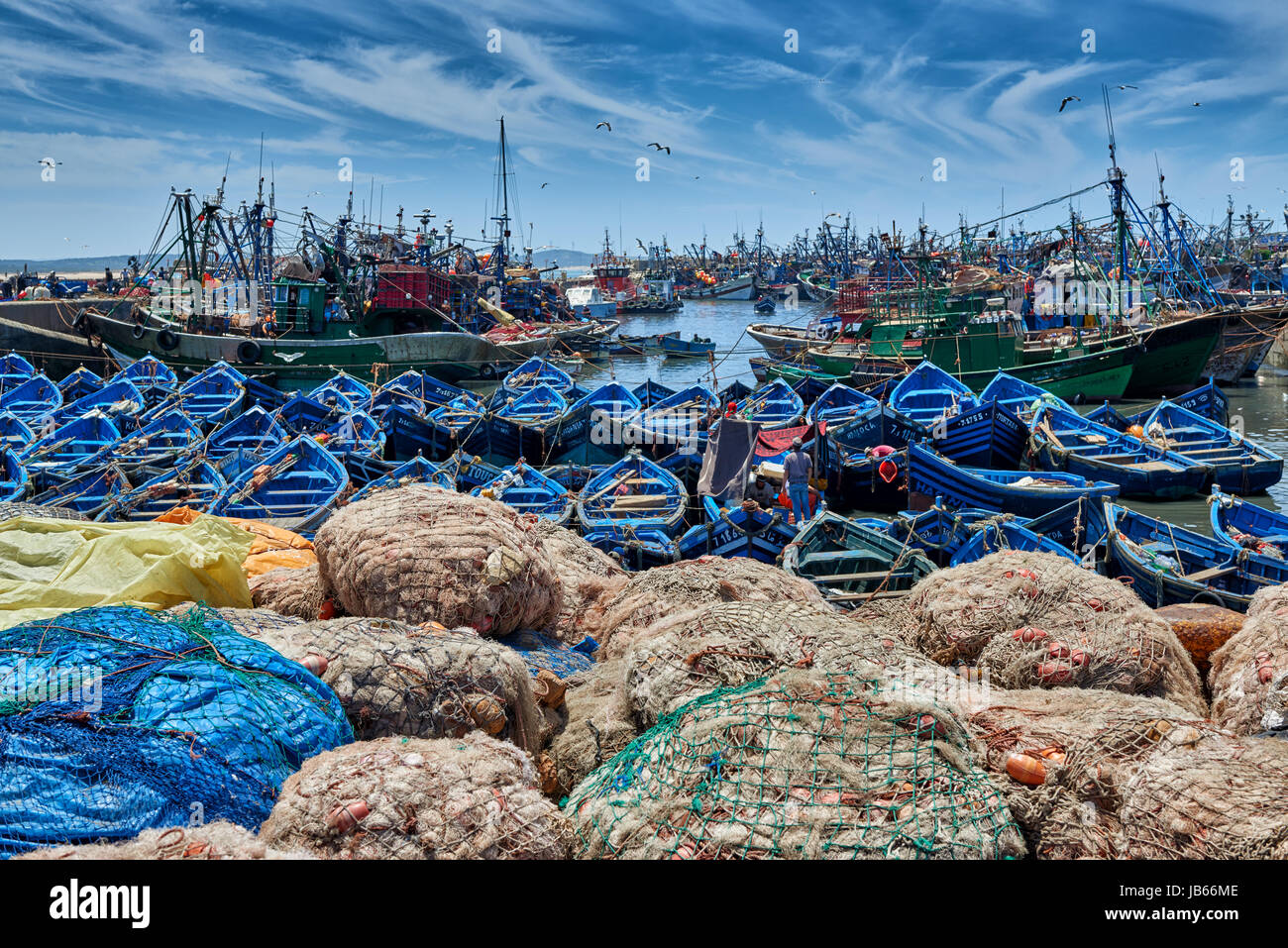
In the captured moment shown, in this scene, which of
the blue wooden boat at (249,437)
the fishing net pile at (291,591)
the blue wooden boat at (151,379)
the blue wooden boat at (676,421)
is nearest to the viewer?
the fishing net pile at (291,591)

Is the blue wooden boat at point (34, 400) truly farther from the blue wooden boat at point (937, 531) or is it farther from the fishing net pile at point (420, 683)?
the fishing net pile at point (420, 683)

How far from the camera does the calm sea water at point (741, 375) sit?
1862cm

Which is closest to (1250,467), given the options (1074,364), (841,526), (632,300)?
(1074,364)

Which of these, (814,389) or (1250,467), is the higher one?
(814,389)

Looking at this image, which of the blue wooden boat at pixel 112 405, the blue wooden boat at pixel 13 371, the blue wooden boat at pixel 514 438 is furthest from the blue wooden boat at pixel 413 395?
the blue wooden boat at pixel 13 371

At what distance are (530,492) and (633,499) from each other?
66.0 inches

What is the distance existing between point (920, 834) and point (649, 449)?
1773cm

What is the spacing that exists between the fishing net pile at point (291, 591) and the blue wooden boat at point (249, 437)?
1053cm

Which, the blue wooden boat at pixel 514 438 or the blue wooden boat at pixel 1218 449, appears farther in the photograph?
the blue wooden boat at pixel 514 438

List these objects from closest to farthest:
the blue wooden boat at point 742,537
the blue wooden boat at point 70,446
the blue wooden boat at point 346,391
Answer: the blue wooden boat at point 742,537
the blue wooden boat at point 70,446
the blue wooden boat at point 346,391

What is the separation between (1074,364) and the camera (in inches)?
1102

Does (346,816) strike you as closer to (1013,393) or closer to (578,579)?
(578,579)
